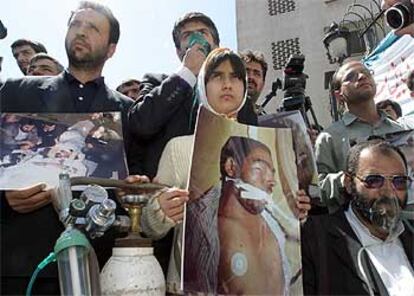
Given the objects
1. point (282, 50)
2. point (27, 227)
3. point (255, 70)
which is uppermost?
point (282, 50)

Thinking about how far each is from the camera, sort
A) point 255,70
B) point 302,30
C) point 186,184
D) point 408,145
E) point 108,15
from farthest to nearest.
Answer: point 302,30, point 255,70, point 408,145, point 108,15, point 186,184

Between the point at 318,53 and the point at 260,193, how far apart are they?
39.2ft

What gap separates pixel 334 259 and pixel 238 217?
56 centimetres

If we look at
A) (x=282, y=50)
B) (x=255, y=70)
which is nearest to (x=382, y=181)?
(x=255, y=70)

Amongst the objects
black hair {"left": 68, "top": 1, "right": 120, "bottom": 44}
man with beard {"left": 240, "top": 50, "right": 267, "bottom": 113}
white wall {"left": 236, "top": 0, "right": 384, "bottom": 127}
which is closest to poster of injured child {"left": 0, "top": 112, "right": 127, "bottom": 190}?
black hair {"left": 68, "top": 1, "right": 120, "bottom": 44}

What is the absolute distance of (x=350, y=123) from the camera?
78.0 inches

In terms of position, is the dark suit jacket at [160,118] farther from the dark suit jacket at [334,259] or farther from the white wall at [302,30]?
the white wall at [302,30]

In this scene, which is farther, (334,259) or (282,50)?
(282,50)

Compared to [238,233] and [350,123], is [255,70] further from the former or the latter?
[238,233]

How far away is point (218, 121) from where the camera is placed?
Result: 1.10m

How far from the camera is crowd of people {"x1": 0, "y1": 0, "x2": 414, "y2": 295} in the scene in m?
1.07

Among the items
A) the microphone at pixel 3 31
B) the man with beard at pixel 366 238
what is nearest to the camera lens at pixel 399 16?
the man with beard at pixel 366 238

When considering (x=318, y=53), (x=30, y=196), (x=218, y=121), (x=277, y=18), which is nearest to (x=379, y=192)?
(x=218, y=121)

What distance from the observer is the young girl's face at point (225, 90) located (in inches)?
49.9
